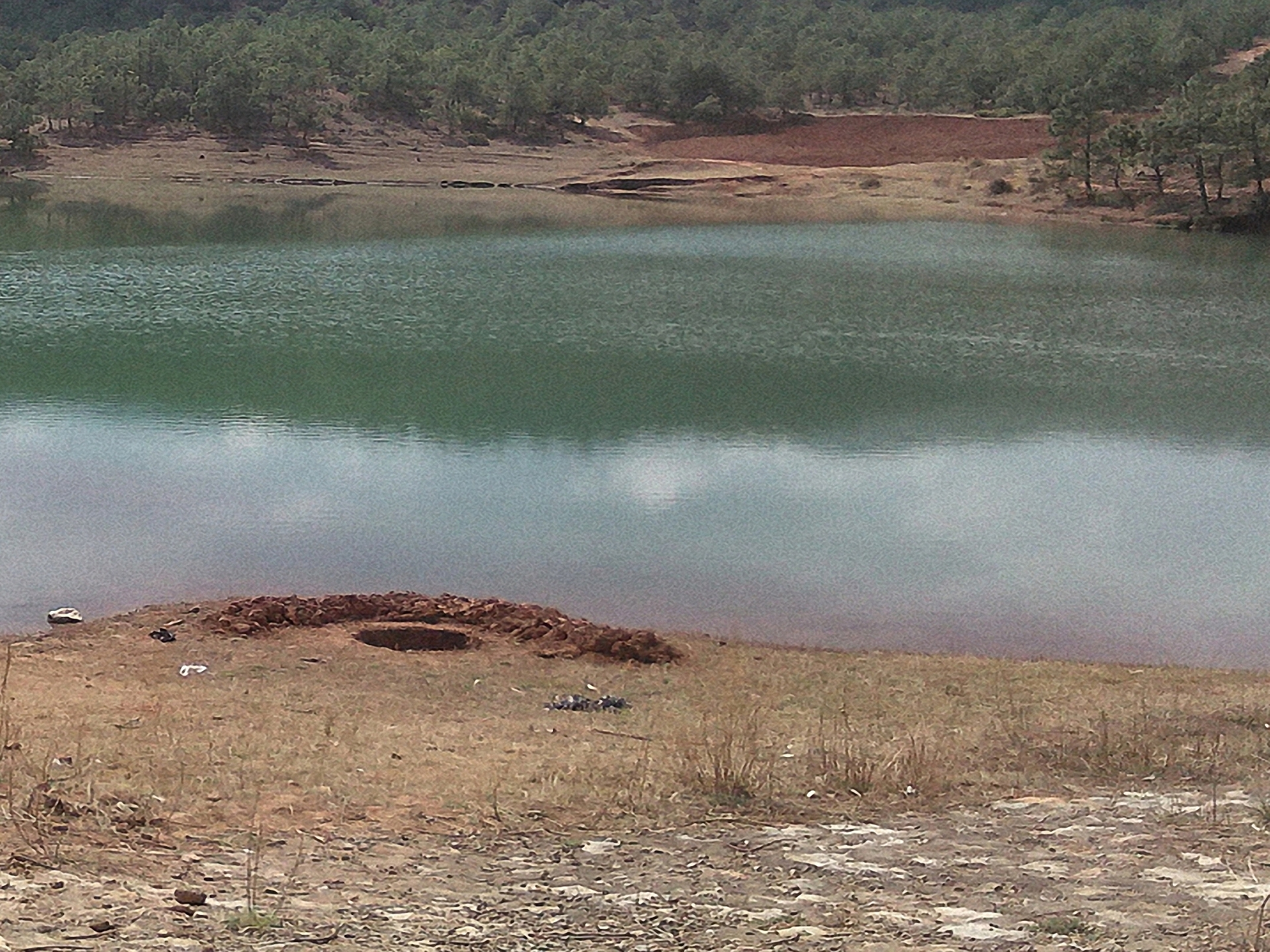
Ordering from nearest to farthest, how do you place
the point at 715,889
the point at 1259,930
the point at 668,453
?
1. the point at 1259,930
2. the point at 715,889
3. the point at 668,453

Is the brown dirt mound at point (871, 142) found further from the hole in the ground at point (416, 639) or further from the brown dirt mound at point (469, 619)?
the hole in the ground at point (416, 639)

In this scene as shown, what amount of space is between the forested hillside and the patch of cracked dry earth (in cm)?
4468

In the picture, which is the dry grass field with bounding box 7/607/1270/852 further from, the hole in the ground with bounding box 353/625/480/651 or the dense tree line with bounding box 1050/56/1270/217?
the dense tree line with bounding box 1050/56/1270/217

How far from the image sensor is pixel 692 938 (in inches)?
190

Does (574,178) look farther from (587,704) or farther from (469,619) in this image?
(587,704)

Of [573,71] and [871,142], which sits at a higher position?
[573,71]

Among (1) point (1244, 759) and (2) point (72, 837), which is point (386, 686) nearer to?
(2) point (72, 837)

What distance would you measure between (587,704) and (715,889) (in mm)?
4224

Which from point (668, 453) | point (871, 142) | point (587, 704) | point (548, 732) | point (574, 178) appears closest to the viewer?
point (548, 732)

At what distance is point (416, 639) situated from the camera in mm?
11422

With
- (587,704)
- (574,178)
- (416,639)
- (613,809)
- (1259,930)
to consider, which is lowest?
(416,639)

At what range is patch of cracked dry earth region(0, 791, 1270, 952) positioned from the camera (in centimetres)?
471

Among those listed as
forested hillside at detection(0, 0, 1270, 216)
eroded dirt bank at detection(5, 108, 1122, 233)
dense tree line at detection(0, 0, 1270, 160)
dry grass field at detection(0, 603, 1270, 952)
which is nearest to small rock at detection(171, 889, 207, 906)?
dry grass field at detection(0, 603, 1270, 952)

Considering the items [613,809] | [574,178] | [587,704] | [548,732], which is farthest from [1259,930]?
[574,178]
